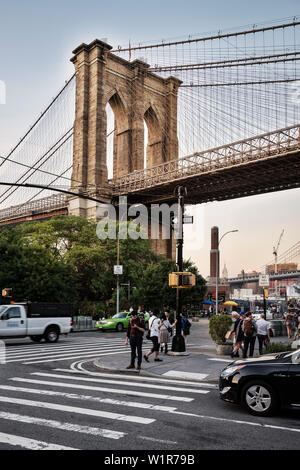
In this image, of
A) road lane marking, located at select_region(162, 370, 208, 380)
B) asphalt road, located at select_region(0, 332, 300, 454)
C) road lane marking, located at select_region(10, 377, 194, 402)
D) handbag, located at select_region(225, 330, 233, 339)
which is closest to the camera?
asphalt road, located at select_region(0, 332, 300, 454)

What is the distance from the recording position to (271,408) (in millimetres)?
7305

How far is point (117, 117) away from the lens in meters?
65.2

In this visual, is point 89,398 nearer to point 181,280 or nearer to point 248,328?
point 181,280

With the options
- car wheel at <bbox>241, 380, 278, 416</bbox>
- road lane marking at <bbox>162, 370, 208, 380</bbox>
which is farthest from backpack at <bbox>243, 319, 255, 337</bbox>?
car wheel at <bbox>241, 380, 278, 416</bbox>

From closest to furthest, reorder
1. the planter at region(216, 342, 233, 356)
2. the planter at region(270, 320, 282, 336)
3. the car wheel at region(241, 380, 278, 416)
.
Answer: the car wheel at region(241, 380, 278, 416) < the planter at region(216, 342, 233, 356) < the planter at region(270, 320, 282, 336)

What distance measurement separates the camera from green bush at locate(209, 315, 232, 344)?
1594 cm

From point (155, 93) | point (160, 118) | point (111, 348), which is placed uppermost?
point (155, 93)

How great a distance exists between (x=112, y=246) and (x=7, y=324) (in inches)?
941

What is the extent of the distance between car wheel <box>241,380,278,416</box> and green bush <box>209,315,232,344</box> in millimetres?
8432

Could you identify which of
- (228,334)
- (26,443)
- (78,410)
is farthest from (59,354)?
(26,443)

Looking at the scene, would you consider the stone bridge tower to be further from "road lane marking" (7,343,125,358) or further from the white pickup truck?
"road lane marking" (7,343,125,358)
